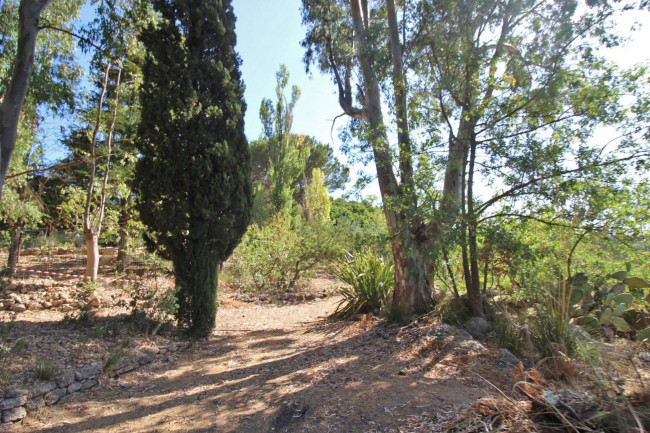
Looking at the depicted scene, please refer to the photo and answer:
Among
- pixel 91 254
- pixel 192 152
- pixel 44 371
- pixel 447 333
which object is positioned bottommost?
pixel 44 371

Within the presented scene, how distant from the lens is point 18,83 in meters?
4.29

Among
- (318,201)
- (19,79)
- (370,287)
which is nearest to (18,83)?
(19,79)

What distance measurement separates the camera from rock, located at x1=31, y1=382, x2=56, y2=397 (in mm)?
3382

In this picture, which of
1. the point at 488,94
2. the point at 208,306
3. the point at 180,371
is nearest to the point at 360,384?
the point at 180,371

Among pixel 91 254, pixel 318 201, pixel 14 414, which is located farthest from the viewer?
pixel 318 201

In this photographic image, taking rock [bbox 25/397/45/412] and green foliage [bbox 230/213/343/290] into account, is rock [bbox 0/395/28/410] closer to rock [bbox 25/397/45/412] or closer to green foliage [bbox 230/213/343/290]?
rock [bbox 25/397/45/412]

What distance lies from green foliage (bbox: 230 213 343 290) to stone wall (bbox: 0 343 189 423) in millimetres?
5930

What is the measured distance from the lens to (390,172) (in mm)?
6148

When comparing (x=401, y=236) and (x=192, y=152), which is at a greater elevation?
(x=192, y=152)

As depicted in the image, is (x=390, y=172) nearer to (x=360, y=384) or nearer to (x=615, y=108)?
(x=615, y=108)

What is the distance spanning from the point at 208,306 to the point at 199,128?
107 inches

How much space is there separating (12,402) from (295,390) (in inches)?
94.3

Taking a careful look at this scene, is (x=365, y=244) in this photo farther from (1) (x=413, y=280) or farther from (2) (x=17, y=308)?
(2) (x=17, y=308)

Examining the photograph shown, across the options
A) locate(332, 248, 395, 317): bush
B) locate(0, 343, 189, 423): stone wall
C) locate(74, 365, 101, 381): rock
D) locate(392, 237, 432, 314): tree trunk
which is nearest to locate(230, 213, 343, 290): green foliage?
locate(332, 248, 395, 317): bush
